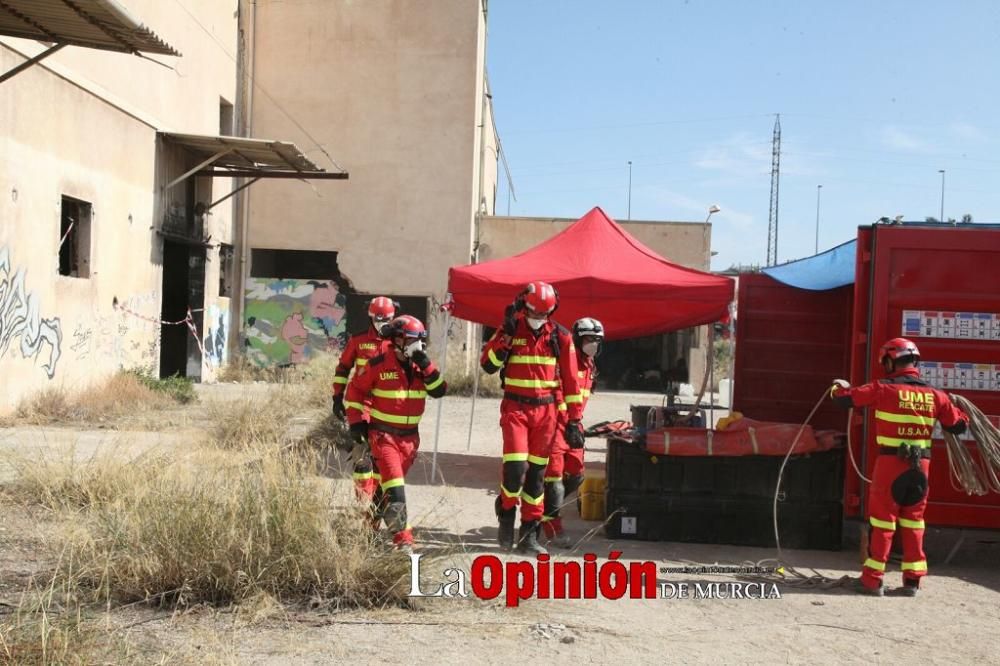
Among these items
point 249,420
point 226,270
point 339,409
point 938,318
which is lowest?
point 249,420

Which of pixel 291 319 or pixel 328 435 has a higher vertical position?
pixel 291 319

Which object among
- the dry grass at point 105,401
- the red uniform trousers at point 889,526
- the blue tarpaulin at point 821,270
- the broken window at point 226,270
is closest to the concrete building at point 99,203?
the dry grass at point 105,401

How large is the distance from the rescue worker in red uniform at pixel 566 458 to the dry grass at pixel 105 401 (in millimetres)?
7979

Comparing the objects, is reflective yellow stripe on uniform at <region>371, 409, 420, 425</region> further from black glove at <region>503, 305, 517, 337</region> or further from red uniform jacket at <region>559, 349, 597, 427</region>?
red uniform jacket at <region>559, 349, 597, 427</region>

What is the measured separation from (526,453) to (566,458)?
3.72 ft

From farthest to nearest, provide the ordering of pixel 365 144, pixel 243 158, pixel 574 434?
pixel 365 144 < pixel 243 158 < pixel 574 434

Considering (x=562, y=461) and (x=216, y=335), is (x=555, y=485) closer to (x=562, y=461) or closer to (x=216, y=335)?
(x=562, y=461)

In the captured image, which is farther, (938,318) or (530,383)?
(938,318)

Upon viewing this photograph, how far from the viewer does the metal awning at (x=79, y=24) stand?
978cm

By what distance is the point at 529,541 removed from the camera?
711cm

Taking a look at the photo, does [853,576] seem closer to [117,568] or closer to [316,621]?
[316,621]

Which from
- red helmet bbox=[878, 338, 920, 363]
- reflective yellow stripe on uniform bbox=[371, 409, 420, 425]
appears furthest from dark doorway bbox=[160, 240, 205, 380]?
red helmet bbox=[878, 338, 920, 363]

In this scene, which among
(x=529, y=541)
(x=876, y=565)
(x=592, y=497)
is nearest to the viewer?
(x=876, y=565)

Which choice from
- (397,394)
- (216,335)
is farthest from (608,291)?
(216,335)
